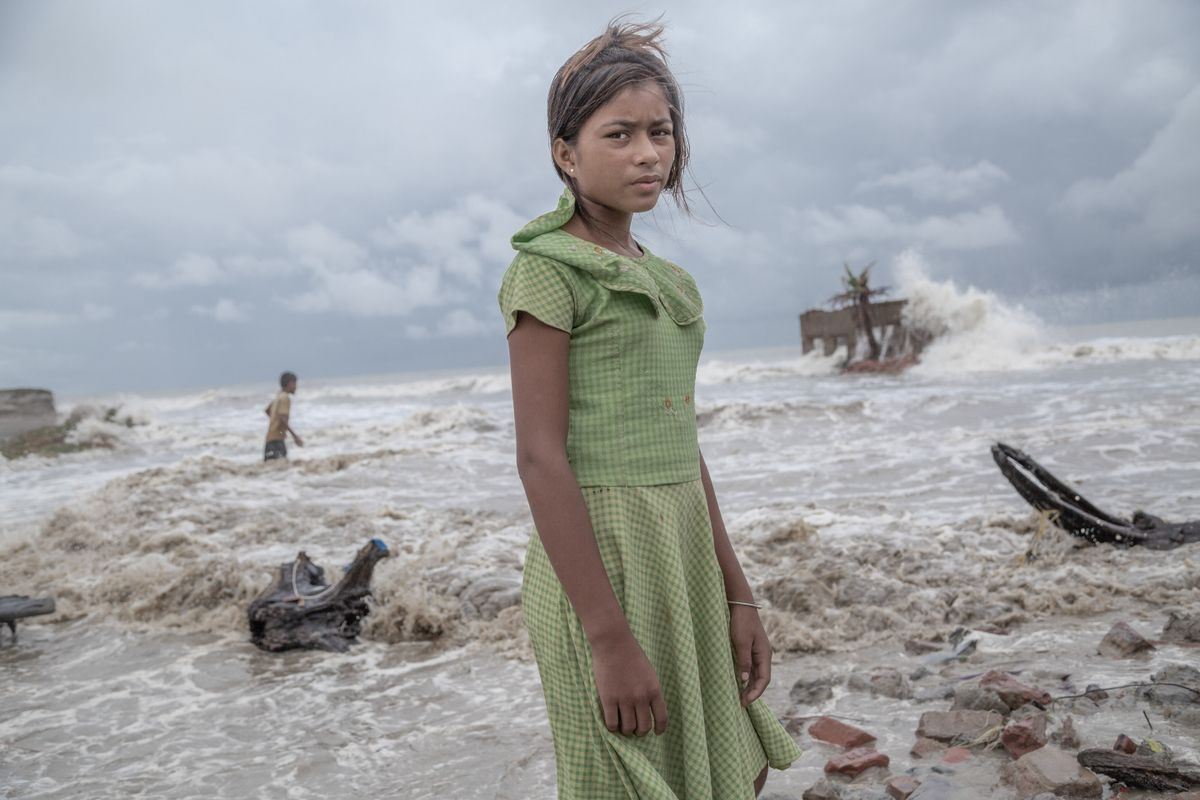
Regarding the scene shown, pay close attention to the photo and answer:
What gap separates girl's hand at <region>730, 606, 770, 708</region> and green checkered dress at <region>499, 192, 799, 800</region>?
6 centimetres

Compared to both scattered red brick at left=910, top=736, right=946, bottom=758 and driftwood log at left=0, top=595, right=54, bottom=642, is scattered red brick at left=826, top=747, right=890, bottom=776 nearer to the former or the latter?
scattered red brick at left=910, top=736, right=946, bottom=758

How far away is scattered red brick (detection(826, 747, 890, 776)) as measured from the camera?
8.33ft

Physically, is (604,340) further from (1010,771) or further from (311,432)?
(311,432)

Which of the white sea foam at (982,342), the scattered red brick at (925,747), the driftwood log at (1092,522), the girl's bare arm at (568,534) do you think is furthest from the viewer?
the white sea foam at (982,342)

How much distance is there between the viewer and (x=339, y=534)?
7414mm

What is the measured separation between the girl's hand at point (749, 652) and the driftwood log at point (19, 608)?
4707mm

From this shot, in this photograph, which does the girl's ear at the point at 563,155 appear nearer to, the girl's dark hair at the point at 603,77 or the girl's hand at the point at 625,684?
the girl's dark hair at the point at 603,77

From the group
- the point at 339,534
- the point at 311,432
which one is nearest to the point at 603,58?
the point at 339,534

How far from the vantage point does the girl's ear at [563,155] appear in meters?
1.36

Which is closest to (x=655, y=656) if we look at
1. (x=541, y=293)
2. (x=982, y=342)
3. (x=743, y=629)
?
(x=743, y=629)

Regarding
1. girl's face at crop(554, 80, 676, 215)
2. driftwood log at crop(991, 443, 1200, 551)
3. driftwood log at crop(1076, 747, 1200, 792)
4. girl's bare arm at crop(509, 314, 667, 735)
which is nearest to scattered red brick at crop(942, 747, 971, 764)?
driftwood log at crop(1076, 747, 1200, 792)

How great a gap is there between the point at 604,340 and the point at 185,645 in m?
4.36

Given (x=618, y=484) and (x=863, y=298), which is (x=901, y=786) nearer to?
(x=618, y=484)

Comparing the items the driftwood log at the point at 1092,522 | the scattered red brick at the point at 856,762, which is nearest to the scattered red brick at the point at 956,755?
the scattered red brick at the point at 856,762
